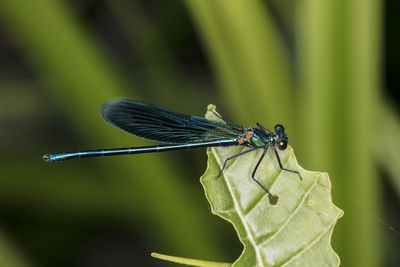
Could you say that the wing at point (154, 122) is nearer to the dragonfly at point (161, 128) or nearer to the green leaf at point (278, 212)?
the dragonfly at point (161, 128)

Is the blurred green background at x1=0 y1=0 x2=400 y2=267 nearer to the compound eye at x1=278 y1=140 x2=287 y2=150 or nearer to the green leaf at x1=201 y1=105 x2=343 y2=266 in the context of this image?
the compound eye at x1=278 y1=140 x2=287 y2=150

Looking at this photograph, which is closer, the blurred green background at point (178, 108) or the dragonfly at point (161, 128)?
Result: the blurred green background at point (178, 108)

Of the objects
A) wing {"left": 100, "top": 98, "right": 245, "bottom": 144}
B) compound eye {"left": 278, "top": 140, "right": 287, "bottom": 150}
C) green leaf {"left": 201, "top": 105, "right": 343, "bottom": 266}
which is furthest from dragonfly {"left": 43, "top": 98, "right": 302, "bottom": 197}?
green leaf {"left": 201, "top": 105, "right": 343, "bottom": 266}

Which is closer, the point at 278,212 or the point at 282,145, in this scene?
the point at 278,212

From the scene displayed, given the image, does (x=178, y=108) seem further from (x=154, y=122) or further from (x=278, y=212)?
(x=278, y=212)

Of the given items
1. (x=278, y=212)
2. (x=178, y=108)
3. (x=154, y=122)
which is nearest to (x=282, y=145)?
(x=278, y=212)

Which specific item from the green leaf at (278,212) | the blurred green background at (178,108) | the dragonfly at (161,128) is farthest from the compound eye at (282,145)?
the green leaf at (278,212)

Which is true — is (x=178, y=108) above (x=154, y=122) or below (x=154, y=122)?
below
